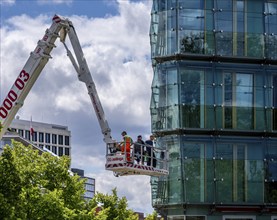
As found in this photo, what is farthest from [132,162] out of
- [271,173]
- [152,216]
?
[152,216]

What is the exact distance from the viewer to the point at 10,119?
51.8m

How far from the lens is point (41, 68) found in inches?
2071

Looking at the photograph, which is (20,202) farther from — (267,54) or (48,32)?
(267,54)

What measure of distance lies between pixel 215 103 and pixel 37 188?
1314cm

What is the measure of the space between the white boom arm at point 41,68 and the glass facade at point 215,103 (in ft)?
27.5

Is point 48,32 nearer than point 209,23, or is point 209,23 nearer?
point 48,32

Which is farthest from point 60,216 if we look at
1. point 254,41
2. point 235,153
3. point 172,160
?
point 254,41

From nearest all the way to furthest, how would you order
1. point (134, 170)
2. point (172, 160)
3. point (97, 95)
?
point (134, 170), point (97, 95), point (172, 160)

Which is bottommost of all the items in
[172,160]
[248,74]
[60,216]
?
[60,216]

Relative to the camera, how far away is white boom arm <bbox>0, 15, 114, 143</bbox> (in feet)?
169

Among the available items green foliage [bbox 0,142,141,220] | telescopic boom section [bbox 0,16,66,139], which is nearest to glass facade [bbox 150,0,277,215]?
green foliage [bbox 0,142,141,220]

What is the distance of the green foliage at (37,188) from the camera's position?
46.2 metres

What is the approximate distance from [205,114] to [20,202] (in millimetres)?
15210

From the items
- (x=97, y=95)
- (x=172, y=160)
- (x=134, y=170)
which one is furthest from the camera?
(x=172, y=160)
